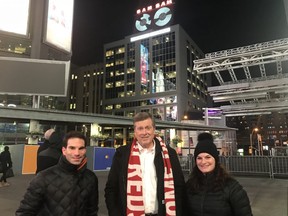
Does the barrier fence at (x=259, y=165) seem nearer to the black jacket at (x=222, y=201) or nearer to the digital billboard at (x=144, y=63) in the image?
the black jacket at (x=222, y=201)

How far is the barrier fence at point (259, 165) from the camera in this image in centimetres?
1677

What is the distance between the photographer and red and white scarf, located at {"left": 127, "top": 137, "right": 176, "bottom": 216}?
301 cm

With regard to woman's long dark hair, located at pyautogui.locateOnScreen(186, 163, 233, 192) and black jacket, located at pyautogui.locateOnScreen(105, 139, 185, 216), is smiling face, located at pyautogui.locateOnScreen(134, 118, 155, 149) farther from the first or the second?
woman's long dark hair, located at pyautogui.locateOnScreen(186, 163, 233, 192)

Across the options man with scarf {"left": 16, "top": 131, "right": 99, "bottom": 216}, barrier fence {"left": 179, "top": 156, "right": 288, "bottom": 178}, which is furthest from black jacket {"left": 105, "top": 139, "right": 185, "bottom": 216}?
barrier fence {"left": 179, "top": 156, "right": 288, "bottom": 178}

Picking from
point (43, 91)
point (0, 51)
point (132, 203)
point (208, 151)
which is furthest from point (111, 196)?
point (0, 51)

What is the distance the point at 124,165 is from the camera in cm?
324

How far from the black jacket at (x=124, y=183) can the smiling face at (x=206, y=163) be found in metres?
0.35

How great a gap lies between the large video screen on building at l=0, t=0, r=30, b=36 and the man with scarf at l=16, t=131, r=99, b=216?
32.5m

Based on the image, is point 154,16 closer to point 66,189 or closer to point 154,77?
point 154,77

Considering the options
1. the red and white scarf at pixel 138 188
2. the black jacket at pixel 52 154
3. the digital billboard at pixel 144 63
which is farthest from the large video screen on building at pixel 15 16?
the digital billboard at pixel 144 63

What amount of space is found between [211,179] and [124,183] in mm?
974

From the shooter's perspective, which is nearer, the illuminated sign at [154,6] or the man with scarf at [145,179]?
the man with scarf at [145,179]

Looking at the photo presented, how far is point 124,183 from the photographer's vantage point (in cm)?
317

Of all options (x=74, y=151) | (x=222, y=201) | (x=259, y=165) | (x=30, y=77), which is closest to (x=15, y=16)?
(x=30, y=77)
